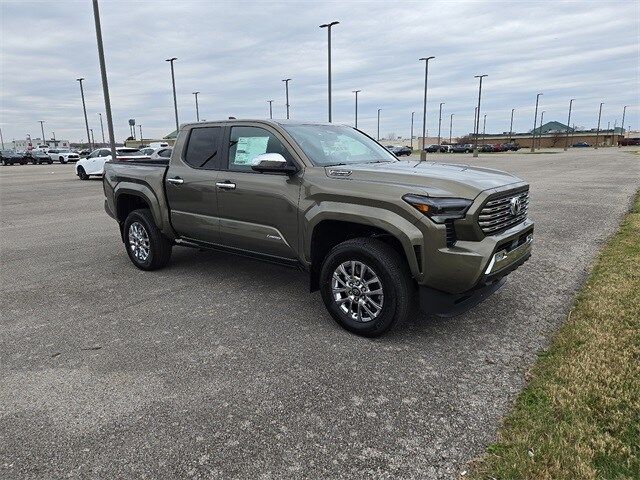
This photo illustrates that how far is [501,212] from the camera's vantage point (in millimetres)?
3830

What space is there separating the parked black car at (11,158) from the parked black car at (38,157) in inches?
21.5

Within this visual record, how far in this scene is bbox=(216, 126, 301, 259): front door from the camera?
4422mm

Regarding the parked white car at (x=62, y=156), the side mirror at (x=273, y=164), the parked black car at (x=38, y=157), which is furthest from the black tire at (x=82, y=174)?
the parked black car at (x=38, y=157)

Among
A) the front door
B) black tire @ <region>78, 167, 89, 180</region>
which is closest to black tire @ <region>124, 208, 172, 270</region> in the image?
the front door

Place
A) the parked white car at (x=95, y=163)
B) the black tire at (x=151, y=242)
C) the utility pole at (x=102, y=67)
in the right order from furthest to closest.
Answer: the parked white car at (x=95, y=163), the utility pole at (x=102, y=67), the black tire at (x=151, y=242)

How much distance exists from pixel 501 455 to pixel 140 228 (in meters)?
5.06

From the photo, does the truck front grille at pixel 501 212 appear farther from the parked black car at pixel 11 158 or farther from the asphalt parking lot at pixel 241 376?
the parked black car at pixel 11 158

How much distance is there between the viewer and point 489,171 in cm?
445

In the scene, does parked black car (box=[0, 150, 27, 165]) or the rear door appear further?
parked black car (box=[0, 150, 27, 165])

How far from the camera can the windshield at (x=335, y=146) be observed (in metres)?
4.54

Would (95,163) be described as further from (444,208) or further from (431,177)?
(444,208)

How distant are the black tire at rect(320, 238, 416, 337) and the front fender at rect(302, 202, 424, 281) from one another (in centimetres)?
14

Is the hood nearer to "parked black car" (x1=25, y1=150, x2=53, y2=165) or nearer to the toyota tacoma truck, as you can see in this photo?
the toyota tacoma truck

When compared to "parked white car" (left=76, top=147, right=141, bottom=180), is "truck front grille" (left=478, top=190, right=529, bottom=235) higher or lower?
higher
